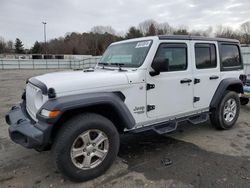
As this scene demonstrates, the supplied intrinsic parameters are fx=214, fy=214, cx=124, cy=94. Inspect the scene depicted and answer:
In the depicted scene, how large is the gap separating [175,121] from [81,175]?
182cm

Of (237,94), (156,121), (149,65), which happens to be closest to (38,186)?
(156,121)

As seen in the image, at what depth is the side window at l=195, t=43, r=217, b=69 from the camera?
4009 mm

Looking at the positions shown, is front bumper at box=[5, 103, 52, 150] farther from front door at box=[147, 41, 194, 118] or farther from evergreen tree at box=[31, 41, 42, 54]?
evergreen tree at box=[31, 41, 42, 54]

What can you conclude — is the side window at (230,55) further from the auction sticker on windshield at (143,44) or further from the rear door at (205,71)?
→ the auction sticker on windshield at (143,44)

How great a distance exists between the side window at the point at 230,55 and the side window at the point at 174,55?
46.9 inches

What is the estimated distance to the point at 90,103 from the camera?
2.68 meters

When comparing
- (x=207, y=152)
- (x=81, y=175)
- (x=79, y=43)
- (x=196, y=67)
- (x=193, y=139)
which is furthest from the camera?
(x=79, y=43)

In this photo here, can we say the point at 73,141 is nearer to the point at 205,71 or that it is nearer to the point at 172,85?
the point at 172,85

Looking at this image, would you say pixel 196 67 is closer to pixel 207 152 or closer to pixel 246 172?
pixel 207 152

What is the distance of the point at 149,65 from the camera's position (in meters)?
3.24

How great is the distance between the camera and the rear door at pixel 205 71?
13.0ft

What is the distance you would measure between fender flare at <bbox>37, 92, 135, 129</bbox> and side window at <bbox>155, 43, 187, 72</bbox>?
1.05 metres

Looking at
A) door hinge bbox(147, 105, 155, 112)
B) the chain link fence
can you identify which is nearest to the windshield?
door hinge bbox(147, 105, 155, 112)

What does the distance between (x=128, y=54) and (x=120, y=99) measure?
105 cm
